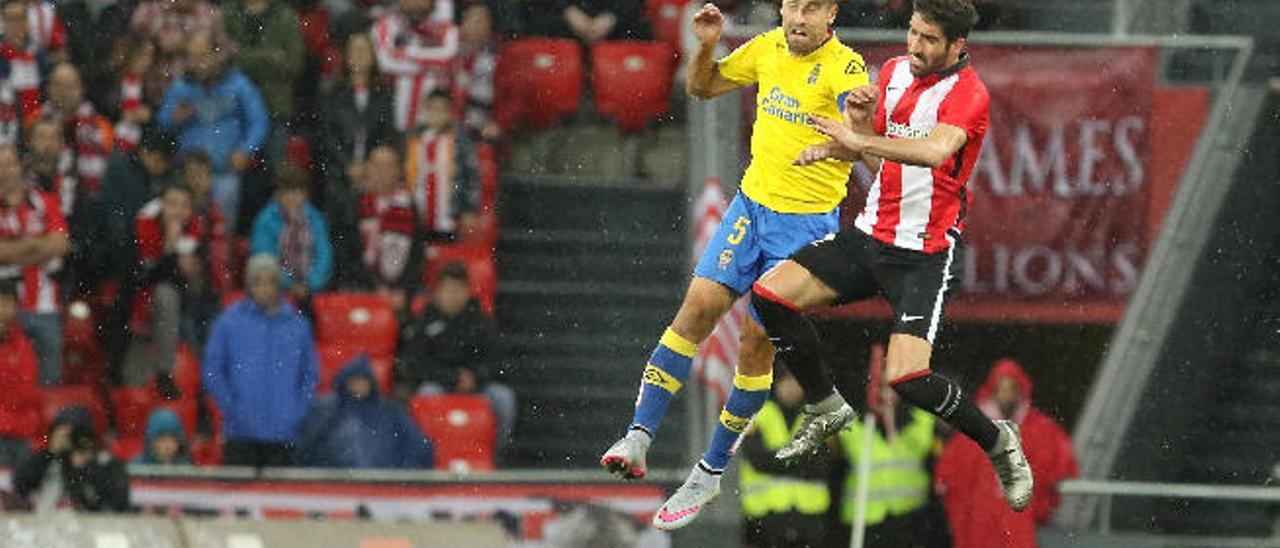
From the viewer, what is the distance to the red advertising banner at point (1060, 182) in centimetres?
1978

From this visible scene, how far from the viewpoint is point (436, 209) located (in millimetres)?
20531

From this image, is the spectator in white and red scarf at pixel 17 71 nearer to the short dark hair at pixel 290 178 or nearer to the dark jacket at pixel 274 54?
the dark jacket at pixel 274 54

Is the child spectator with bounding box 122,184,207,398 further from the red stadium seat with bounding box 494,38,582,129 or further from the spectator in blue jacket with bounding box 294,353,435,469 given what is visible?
the red stadium seat with bounding box 494,38,582,129

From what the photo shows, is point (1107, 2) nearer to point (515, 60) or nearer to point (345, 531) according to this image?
point (515, 60)

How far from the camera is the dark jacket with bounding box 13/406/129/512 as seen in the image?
18.9 m

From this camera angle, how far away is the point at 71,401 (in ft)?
65.1

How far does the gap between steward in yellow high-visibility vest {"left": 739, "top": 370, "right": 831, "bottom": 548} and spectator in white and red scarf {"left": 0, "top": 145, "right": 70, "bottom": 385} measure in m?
3.98

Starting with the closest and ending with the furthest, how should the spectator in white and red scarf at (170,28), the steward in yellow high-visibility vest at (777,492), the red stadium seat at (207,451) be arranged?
the steward in yellow high-visibility vest at (777,492) < the red stadium seat at (207,451) < the spectator in white and red scarf at (170,28)

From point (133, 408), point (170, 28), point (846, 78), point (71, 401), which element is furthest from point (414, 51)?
point (846, 78)

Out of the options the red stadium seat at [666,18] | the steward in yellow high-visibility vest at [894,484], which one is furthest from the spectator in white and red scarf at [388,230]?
the steward in yellow high-visibility vest at [894,484]

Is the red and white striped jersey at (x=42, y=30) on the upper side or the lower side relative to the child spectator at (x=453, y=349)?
upper

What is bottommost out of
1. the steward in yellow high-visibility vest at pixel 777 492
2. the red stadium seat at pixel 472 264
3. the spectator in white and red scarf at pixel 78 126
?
the steward in yellow high-visibility vest at pixel 777 492

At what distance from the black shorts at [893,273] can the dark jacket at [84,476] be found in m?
5.41

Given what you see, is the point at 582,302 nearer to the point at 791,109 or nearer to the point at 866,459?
the point at 866,459
